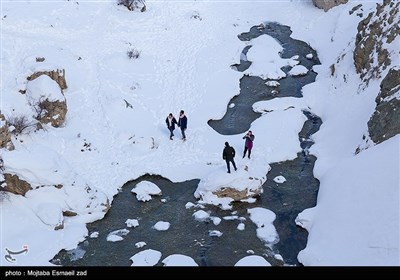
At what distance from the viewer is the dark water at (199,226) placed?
15.8 m

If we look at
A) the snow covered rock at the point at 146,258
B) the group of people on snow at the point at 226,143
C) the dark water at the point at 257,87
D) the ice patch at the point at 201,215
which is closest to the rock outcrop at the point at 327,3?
the dark water at the point at 257,87

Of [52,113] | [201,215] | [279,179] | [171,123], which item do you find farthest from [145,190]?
[52,113]

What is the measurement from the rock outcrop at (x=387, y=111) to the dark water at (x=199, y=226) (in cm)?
310

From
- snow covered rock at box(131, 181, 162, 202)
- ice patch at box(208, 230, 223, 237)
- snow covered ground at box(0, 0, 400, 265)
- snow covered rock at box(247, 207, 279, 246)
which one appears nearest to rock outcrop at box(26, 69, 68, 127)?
snow covered ground at box(0, 0, 400, 265)

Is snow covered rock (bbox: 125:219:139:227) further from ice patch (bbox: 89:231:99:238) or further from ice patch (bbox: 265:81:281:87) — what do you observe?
ice patch (bbox: 265:81:281:87)

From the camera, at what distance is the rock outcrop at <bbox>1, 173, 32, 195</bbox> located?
56.3 feet

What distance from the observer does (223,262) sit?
15422 millimetres

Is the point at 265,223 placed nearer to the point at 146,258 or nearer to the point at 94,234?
the point at 146,258

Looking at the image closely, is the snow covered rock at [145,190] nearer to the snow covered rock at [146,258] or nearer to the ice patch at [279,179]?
the snow covered rock at [146,258]

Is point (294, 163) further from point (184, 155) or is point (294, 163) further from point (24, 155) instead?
point (24, 155)

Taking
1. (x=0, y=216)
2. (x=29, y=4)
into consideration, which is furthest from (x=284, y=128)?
(x=29, y=4)

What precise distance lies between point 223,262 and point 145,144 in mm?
7999

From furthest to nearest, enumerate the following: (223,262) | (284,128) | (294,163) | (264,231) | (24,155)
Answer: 1. (284,128)
2. (294,163)
3. (24,155)
4. (264,231)
5. (223,262)

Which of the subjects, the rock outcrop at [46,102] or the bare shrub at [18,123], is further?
the rock outcrop at [46,102]
